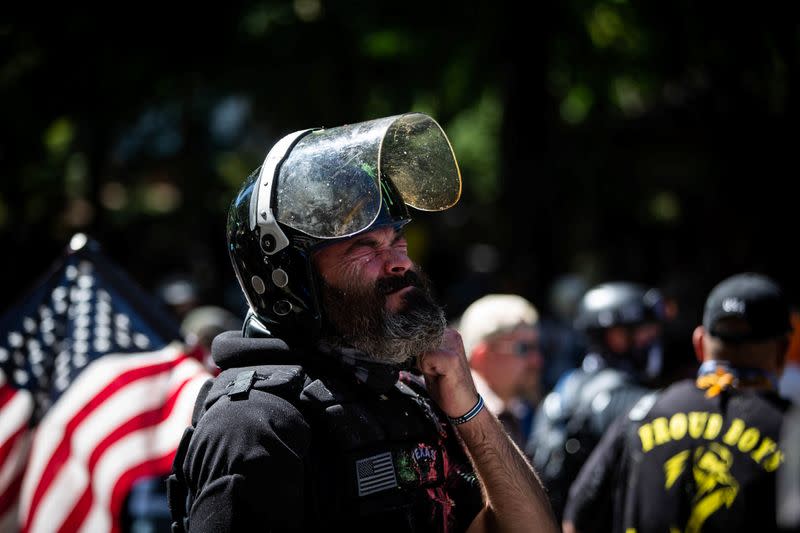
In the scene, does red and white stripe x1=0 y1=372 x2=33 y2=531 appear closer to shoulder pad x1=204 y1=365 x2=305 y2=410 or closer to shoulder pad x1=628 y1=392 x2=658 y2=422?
shoulder pad x1=204 y1=365 x2=305 y2=410

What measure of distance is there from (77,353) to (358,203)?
1942mm

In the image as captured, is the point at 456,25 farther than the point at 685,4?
Yes

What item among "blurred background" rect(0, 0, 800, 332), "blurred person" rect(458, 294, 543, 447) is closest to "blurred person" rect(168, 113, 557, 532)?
"blurred person" rect(458, 294, 543, 447)

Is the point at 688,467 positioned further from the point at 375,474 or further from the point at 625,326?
the point at 625,326

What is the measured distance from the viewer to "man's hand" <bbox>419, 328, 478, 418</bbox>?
8.60ft

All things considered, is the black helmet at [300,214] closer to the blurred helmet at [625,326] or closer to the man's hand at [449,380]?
the man's hand at [449,380]

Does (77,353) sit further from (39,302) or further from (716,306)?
(716,306)

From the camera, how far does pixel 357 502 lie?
2.33 meters

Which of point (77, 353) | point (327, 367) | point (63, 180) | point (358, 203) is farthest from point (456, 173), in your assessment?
point (63, 180)

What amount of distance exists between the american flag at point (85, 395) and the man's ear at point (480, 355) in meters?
1.81

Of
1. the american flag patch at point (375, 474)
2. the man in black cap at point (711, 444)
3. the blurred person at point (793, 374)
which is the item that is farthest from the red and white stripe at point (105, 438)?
the blurred person at point (793, 374)

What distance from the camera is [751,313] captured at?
391 centimetres

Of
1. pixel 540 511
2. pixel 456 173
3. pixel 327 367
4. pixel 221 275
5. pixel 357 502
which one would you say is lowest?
pixel 221 275

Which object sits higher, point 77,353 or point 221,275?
point 77,353
